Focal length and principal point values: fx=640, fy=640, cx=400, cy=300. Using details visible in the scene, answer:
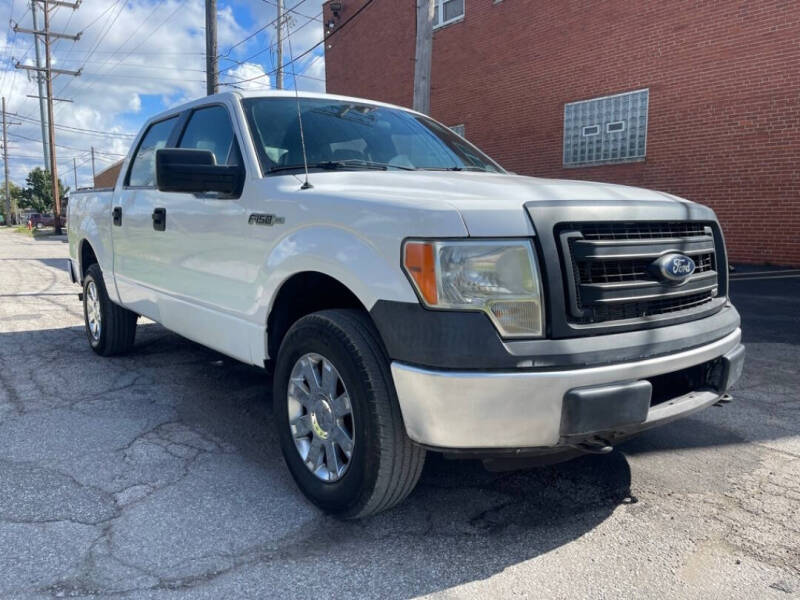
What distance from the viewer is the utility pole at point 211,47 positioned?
13.8 metres

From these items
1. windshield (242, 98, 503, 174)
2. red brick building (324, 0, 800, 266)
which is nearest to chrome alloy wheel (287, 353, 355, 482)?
windshield (242, 98, 503, 174)

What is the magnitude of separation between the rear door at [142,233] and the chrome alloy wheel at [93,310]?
2.24 feet

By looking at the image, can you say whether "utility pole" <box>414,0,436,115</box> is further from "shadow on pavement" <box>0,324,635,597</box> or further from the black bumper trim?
the black bumper trim

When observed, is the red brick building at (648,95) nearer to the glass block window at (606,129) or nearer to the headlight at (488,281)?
the glass block window at (606,129)

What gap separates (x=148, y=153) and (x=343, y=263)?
122 inches

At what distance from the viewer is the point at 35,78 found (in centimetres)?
4309

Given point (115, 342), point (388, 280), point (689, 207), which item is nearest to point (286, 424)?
point (388, 280)

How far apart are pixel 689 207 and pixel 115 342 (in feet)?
15.2

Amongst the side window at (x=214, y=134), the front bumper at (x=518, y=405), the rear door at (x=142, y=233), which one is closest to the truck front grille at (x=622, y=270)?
the front bumper at (x=518, y=405)

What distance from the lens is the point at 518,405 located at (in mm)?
2201

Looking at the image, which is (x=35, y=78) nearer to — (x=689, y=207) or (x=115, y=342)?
(x=115, y=342)

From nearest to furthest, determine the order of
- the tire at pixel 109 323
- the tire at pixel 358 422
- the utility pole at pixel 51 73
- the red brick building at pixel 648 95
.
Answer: the tire at pixel 358 422, the tire at pixel 109 323, the red brick building at pixel 648 95, the utility pole at pixel 51 73

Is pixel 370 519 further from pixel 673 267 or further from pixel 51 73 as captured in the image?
pixel 51 73

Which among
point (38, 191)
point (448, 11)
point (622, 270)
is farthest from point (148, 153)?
point (38, 191)
